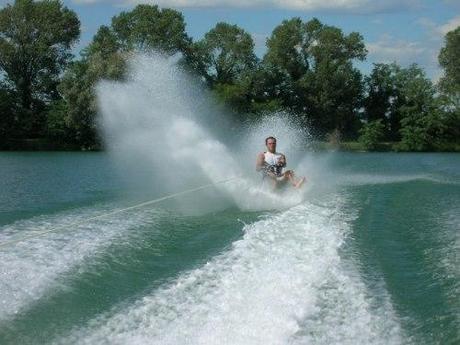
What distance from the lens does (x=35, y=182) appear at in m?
17.8

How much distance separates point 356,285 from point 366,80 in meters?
56.5

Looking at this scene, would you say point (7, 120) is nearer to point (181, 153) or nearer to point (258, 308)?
point (181, 153)

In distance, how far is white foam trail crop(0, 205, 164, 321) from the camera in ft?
20.1

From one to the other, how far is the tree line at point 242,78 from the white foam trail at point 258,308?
3809 cm

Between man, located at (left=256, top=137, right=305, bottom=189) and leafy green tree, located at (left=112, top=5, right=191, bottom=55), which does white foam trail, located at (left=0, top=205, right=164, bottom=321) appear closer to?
man, located at (left=256, top=137, right=305, bottom=189)

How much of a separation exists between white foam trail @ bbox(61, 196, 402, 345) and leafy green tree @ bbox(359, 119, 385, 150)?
157 feet

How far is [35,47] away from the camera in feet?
166

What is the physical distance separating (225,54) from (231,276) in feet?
164

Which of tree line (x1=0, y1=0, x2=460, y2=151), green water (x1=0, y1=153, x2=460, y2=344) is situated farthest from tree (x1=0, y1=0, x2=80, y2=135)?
green water (x1=0, y1=153, x2=460, y2=344)

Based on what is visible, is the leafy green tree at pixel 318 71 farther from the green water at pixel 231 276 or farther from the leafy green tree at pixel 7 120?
the green water at pixel 231 276

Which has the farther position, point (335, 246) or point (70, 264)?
point (335, 246)

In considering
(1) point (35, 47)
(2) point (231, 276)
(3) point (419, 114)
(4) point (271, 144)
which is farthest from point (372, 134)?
(2) point (231, 276)

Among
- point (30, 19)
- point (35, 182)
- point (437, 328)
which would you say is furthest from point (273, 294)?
point (30, 19)

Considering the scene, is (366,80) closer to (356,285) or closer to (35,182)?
(35,182)
